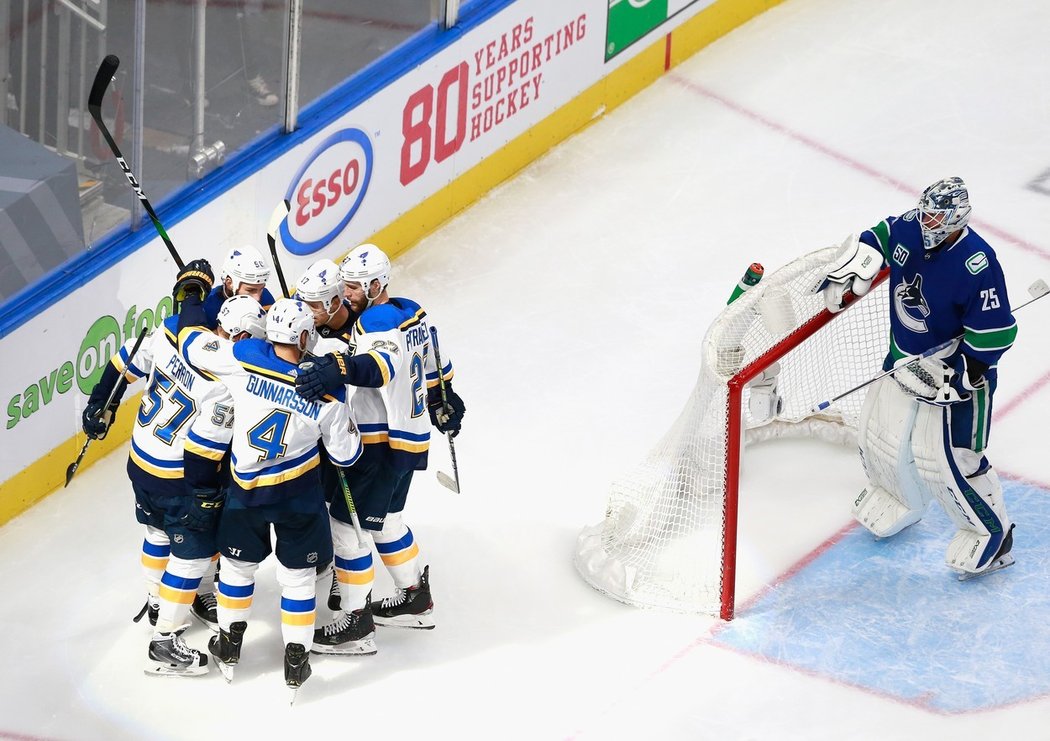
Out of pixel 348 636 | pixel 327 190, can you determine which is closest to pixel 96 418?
pixel 348 636

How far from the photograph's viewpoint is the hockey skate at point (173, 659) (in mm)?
5422

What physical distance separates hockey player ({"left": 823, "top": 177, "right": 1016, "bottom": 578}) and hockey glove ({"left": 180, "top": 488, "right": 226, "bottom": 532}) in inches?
70.8

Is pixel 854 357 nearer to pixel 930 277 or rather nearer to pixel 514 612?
pixel 930 277

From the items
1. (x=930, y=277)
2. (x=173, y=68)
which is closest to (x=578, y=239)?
(x=173, y=68)

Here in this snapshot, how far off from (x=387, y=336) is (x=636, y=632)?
3.94 ft

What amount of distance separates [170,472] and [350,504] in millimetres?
481

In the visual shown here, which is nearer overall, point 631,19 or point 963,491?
point 963,491

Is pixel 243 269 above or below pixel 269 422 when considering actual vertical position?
above

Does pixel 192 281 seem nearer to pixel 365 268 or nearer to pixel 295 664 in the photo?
pixel 365 268

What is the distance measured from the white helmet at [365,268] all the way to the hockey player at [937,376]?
129 cm

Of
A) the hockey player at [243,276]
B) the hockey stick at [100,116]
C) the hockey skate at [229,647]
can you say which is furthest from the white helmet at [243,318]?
the hockey skate at [229,647]

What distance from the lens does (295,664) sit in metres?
5.30

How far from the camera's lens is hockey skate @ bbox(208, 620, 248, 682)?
5.34 meters

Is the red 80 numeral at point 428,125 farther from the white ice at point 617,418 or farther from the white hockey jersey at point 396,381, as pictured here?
the white hockey jersey at point 396,381
